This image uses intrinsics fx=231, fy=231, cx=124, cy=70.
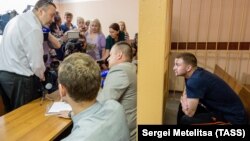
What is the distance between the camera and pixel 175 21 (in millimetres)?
4066

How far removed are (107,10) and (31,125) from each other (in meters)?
4.37

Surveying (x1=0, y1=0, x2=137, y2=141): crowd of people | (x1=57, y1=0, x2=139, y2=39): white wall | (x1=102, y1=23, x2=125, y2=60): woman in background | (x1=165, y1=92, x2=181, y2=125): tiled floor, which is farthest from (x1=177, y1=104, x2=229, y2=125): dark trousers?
(x1=57, y1=0, x2=139, y2=39): white wall

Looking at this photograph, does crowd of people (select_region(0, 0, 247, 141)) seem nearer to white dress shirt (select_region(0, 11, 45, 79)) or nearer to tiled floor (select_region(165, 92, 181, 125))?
white dress shirt (select_region(0, 11, 45, 79))

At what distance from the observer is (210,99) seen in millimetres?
2018

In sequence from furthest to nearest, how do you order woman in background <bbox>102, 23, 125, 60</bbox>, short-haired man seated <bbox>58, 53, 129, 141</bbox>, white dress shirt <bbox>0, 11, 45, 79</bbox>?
woman in background <bbox>102, 23, 125, 60</bbox> → white dress shirt <bbox>0, 11, 45, 79</bbox> → short-haired man seated <bbox>58, 53, 129, 141</bbox>

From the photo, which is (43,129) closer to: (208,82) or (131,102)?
(131,102)

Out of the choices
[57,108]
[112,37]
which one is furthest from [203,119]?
[112,37]

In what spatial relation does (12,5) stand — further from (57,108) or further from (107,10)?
(57,108)

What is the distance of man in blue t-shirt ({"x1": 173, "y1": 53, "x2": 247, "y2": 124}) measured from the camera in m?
1.94

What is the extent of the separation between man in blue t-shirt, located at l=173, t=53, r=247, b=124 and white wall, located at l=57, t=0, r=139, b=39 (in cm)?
346

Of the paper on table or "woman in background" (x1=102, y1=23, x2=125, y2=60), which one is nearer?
the paper on table

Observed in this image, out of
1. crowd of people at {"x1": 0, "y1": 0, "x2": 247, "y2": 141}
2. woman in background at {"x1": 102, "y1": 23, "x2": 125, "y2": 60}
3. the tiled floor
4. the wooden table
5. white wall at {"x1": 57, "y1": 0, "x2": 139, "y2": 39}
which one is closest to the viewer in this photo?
the wooden table

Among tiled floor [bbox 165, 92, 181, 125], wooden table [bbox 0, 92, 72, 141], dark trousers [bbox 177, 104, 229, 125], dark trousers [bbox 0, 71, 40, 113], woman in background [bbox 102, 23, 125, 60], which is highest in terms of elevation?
woman in background [bbox 102, 23, 125, 60]

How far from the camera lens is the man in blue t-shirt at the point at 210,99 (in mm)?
1938
